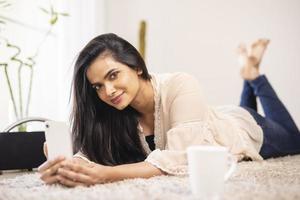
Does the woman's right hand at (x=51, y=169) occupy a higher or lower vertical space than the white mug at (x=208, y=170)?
lower

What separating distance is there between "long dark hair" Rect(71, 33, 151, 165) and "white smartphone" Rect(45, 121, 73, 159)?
31cm

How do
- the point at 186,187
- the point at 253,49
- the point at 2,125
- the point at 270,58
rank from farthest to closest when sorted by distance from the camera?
the point at 270,58
the point at 253,49
the point at 2,125
the point at 186,187

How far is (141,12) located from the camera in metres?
2.55

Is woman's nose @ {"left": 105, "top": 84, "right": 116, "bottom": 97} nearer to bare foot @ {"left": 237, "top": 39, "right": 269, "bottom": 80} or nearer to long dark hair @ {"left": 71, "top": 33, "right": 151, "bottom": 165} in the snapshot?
long dark hair @ {"left": 71, "top": 33, "right": 151, "bottom": 165}

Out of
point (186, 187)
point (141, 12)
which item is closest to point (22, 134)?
point (186, 187)

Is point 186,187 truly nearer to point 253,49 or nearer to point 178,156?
point 178,156

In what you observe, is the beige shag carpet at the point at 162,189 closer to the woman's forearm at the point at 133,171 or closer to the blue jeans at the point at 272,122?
the woman's forearm at the point at 133,171

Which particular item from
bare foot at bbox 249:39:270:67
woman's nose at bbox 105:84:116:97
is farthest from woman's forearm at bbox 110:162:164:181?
bare foot at bbox 249:39:270:67

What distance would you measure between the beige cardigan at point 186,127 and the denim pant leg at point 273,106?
1.05ft

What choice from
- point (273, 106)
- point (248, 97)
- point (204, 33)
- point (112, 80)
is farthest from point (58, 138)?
point (204, 33)

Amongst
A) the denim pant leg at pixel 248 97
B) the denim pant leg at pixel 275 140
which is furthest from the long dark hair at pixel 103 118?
the denim pant leg at pixel 248 97

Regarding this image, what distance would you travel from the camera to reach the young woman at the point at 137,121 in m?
1.11

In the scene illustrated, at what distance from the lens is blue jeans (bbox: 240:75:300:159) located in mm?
1684

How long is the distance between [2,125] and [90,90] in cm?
70
